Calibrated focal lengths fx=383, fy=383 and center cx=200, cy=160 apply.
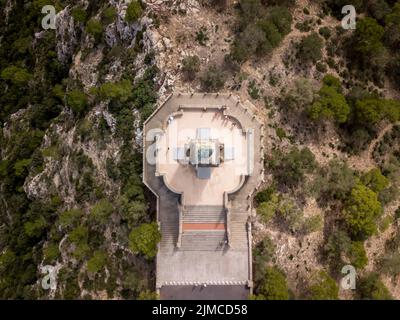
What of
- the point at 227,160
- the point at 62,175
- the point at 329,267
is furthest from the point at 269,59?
the point at 62,175

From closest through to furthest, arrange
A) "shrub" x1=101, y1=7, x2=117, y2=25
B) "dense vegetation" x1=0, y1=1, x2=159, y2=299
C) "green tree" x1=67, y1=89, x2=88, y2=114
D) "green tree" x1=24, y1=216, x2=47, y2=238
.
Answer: "dense vegetation" x1=0, y1=1, x2=159, y2=299 < "shrub" x1=101, y1=7, x2=117, y2=25 < "green tree" x1=67, y1=89, x2=88, y2=114 < "green tree" x1=24, y1=216, x2=47, y2=238

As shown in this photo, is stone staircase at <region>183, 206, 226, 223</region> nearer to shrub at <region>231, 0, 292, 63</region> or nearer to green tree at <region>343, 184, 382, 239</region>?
green tree at <region>343, 184, 382, 239</region>

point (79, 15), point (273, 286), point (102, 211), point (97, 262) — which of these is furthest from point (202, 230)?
point (79, 15)

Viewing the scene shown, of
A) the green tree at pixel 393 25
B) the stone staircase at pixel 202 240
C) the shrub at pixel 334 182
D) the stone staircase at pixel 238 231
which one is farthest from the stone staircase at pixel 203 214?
the green tree at pixel 393 25

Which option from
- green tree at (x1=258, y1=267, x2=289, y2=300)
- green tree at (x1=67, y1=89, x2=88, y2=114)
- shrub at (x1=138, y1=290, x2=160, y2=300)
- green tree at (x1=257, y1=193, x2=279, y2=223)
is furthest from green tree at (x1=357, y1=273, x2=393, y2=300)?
green tree at (x1=67, y1=89, x2=88, y2=114)

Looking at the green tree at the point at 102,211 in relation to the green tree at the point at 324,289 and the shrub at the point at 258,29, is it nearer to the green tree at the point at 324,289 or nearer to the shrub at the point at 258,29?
the shrub at the point at 258,29

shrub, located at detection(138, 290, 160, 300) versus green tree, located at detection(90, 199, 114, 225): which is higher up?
green tree, located at detection(90, 199, 114, 225)

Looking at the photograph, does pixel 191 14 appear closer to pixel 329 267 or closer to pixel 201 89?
pixel 201 89
